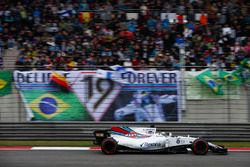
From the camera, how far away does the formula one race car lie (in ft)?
34.8

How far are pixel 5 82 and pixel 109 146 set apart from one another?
3.20 metres

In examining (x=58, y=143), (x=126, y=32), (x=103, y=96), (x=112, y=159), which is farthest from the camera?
(x=126, y=32)

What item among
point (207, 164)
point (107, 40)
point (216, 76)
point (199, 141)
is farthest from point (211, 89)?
point (107, 40)

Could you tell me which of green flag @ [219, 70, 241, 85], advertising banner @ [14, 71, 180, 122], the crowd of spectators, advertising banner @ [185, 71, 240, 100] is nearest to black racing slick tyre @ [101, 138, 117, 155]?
advertising banner @ [14, 71, 180, 122]

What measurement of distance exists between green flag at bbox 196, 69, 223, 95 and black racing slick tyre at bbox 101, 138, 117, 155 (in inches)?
114

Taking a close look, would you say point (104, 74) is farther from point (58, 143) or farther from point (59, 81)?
point (58, 143)

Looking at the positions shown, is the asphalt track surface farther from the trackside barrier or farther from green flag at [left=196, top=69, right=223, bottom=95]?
green flag at [left=196, top=69, right=223, bottom=95]

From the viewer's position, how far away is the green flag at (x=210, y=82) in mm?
12344

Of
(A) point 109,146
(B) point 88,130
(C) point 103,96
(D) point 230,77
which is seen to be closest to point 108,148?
(A) point 109,146

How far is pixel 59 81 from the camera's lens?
40.8ft

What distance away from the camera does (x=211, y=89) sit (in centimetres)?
1237

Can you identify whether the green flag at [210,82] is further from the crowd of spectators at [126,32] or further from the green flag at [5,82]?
the green flag at [5,82]

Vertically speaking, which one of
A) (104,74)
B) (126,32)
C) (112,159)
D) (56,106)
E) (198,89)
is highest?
(126,32)

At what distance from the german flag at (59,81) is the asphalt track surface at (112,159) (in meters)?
1.93
